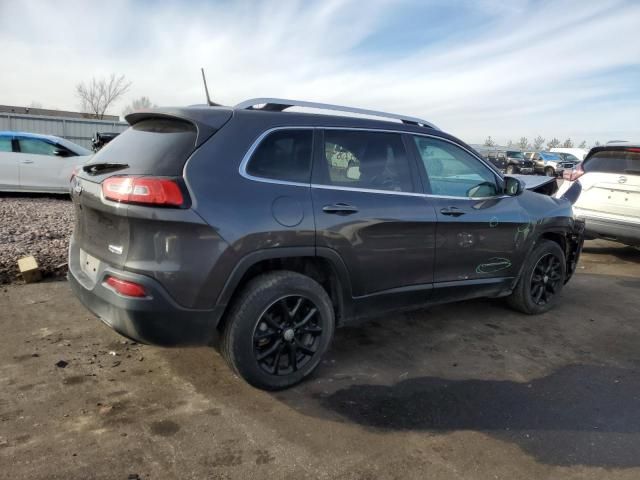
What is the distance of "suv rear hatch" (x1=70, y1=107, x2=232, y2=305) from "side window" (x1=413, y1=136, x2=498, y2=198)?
169cm

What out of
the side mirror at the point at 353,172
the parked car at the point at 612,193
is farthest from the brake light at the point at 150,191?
the parked car at the point at 612,193

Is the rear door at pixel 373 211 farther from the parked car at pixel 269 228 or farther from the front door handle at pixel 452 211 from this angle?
the front door handle at pixel 452 211

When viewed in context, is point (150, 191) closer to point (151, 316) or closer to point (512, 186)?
point (151, 316)

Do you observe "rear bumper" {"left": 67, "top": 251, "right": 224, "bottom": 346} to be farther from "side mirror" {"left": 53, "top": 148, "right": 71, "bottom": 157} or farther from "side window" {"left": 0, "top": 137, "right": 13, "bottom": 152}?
"side window" {"left": 0, "top": 137, "right": 13, "bottom": 152}

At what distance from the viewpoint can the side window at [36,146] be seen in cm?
1077

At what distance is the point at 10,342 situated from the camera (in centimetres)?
376

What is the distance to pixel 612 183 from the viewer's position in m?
7.00

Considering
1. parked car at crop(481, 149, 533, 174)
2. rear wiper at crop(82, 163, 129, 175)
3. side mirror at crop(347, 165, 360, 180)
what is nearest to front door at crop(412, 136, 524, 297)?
side mirror at crop(347, 165, 360, 180)

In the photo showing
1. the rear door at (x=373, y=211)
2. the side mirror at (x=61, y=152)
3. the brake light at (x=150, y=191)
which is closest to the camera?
the brake light at (x=150, y=191)

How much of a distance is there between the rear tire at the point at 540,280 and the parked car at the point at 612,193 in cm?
223

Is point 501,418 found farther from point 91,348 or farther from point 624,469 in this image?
point 91,348

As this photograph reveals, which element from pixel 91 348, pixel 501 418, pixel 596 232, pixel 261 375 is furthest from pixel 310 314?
pixel 596 232

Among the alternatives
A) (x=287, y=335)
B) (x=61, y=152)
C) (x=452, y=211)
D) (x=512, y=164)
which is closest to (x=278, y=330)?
(x=287, y=335)

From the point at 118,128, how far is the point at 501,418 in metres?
25.3
